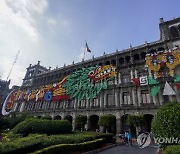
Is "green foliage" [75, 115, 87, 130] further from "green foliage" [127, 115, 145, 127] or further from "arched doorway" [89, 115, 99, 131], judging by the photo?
"green foliage" [127, 115, 145, 127]

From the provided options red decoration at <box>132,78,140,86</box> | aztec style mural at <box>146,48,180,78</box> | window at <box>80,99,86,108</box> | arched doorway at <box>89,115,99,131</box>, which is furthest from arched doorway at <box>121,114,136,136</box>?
aztec style mural at <box>146,48,180,78</box>

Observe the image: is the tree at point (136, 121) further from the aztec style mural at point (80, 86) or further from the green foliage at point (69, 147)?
the green foliage at point (69, 147)

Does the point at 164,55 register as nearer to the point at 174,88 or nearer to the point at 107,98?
the point at 174,88

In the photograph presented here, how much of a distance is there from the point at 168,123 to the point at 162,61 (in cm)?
2011

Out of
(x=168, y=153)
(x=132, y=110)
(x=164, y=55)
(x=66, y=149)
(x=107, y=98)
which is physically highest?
(x=164, y=55)

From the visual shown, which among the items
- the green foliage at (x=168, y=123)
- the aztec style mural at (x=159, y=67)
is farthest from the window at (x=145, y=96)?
the green foliage at (x=168, y=123)

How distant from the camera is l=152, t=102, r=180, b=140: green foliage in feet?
33.7

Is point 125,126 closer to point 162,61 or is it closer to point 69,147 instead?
point 162,61

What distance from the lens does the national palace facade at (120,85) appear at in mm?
27516

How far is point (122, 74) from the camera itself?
110 ft

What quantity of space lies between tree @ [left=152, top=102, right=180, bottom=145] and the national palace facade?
1576cm

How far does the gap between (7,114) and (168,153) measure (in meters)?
54.2

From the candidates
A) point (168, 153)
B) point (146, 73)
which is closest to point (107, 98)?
point (146, 73)

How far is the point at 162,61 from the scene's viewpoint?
28047mm
